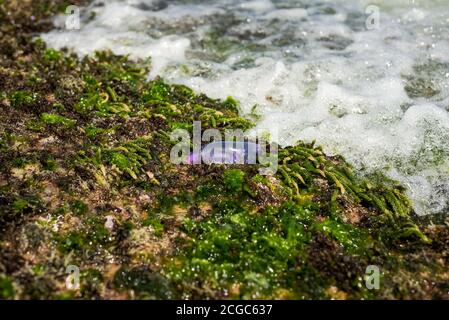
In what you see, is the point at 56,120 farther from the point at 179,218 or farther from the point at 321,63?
the point at 321,63

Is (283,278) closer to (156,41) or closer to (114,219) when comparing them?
(114,219)

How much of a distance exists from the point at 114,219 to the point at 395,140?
169 inches

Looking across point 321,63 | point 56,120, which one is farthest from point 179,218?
point 321,63

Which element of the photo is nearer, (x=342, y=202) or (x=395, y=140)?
(x=342, y=202)

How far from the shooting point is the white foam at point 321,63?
6.79m

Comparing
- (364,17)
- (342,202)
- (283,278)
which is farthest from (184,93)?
(364,17)

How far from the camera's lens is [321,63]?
8.82 m

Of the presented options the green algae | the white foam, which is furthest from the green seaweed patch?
the white foam

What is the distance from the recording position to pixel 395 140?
6.85 metres

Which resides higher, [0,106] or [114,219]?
[0,106]

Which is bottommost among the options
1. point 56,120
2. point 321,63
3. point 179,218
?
point 179,218

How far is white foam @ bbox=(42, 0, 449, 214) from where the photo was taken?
6.79m

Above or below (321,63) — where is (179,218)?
below
